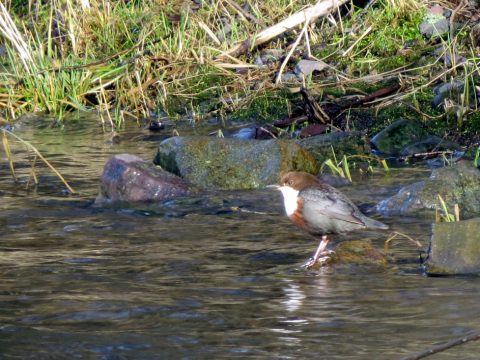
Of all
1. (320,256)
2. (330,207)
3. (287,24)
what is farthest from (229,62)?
(320,256)

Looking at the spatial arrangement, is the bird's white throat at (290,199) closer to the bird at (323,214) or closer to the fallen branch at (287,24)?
the bird at (323,214)

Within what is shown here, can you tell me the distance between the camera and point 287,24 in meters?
10.6

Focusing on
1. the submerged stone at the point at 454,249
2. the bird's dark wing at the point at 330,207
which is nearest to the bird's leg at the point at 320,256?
the bird's dark wing at the point at 330,207

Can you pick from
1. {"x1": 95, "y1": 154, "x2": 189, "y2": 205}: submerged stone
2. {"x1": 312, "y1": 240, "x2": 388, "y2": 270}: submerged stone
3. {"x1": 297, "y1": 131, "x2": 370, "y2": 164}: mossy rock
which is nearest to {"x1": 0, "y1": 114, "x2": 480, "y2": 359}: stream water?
{"x1": 312, "y1": 240, "x2": 388, "y2": 270}: submerged stone

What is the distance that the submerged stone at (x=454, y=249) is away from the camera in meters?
4.84

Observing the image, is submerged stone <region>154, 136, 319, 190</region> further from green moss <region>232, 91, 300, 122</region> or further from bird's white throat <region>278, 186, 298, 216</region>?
green moss <region>232, 91, 300, 122</region>

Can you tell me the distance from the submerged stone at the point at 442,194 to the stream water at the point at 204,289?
0.15 meters

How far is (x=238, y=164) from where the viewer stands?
24.3ft

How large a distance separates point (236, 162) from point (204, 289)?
2728 millimetres

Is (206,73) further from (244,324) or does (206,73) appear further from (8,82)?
(244,324)

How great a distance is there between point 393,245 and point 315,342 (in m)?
1.80

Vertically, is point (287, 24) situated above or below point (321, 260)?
above

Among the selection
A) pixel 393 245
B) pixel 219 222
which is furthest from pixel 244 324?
pixel 219 222

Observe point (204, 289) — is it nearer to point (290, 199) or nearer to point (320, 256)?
point (320, 256)
